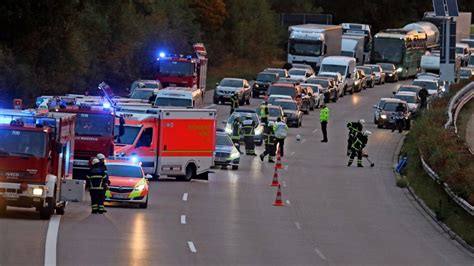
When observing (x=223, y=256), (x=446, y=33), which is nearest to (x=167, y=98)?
(x=446, y=33)

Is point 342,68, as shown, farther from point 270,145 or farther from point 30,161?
point 30,161

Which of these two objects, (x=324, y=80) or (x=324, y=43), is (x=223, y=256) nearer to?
(x=324, y=80)

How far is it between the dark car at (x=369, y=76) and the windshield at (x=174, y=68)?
27374mm

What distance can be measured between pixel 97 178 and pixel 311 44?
219ft

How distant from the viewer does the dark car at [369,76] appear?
96.8 meters

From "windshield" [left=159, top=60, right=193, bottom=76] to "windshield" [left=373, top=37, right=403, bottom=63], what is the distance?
3679 cm

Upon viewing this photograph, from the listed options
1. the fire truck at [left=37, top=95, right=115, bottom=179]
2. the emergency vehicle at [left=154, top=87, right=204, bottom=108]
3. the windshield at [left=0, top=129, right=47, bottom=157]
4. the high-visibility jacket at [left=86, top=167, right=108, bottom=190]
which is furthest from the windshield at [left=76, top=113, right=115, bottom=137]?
the emergency vehicle at [left=154, top=87, right=204, bottom=108]

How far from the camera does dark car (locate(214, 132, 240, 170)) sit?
47.9 metres

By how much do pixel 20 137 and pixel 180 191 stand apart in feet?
36.5

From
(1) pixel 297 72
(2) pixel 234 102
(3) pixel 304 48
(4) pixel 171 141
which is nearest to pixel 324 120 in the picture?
(2) pixel 234 102

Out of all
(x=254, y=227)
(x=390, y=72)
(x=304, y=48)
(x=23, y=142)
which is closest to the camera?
(x=23, y=142)

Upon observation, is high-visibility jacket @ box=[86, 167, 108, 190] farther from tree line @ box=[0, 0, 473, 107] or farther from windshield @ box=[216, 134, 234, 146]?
tree line @ box=[0, 0, 473, 107]

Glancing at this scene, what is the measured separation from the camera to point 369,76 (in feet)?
319

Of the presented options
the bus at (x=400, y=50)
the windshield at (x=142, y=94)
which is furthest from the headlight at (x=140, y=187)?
the bus at (x=400, y=50)
